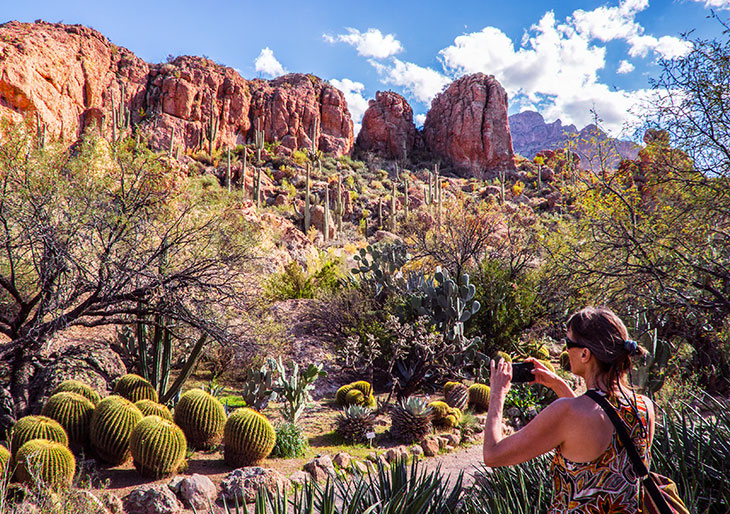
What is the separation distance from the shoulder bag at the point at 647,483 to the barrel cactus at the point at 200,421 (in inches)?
215

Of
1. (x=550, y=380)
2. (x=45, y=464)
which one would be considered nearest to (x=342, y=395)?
(x=45, y=464)

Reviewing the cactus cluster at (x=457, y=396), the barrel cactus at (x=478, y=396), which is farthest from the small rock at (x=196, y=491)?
the barrel cactus at (x=478, y=396)

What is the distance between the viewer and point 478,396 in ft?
28.1

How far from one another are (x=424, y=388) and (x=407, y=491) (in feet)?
22.2

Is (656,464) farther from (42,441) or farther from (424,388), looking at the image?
(424,388)

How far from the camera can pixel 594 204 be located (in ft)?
28.1

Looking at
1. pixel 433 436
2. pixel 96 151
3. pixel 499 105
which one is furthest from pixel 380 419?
pixel 499 105

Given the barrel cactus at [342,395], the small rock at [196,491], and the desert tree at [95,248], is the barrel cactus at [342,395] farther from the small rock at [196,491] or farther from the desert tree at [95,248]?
the small rock at [196,491]

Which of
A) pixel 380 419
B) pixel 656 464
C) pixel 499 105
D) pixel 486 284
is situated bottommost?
pixel 380 419

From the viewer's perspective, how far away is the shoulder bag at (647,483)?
1.69 m

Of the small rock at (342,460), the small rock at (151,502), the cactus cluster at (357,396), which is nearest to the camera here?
the small rock at (151,502)

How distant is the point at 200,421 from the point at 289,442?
120 centimetres

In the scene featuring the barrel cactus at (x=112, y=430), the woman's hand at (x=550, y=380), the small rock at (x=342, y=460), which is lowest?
the small rock at (x=342, y=460)

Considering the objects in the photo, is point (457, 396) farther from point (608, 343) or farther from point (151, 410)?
point (608, 343)
